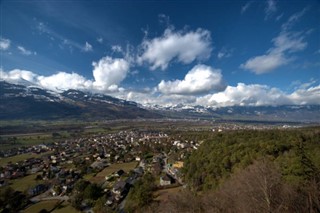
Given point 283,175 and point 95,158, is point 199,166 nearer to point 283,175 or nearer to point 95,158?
point 283,175

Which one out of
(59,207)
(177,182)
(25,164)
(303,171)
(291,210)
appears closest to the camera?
(291,210)

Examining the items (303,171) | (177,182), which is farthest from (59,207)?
(303,171)

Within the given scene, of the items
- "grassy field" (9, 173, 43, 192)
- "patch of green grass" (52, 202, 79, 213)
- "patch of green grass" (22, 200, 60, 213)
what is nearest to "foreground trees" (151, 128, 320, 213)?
"patch of green grass" (52, 202, 79, 213)

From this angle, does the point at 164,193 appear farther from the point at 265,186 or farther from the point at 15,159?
the point at 15,159

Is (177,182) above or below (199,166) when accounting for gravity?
below

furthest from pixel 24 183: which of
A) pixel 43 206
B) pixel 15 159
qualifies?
pixel 15 159

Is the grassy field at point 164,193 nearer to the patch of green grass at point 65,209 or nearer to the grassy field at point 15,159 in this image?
the patch of green grass at point 65,209
